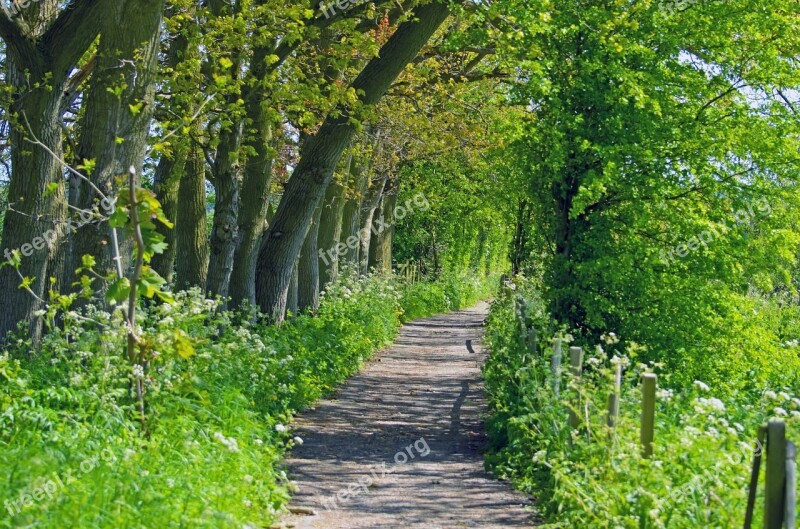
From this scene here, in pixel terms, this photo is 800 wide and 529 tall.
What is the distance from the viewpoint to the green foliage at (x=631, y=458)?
6.22 m

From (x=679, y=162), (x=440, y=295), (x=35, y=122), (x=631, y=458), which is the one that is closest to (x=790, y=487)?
(x=631, y=458)

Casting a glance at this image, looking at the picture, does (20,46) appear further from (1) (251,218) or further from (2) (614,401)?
(2) (614,401)

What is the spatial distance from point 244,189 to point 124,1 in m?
7.32

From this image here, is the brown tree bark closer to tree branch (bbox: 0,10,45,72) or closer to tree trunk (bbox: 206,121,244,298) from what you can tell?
tree trunk (bbox: 206,121,244,298)

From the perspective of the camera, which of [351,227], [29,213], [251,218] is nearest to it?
[29,213]

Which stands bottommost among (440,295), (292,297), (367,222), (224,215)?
(440,295)

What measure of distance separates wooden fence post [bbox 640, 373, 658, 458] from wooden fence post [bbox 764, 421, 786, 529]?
6.35 feet

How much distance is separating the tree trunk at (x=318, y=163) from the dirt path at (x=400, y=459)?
219cm

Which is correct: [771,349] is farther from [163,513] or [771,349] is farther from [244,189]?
[163,513]

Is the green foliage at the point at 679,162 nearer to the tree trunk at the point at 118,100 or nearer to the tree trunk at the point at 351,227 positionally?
the tree trunk at the point at 118,100

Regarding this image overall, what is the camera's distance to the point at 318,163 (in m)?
16.5

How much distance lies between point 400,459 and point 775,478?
20.7ft

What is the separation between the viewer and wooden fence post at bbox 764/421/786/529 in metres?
5.14

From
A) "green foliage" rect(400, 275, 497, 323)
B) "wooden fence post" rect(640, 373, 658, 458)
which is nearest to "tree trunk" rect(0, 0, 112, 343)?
"wooden fence post" rect(640, 373, 658, 458)
